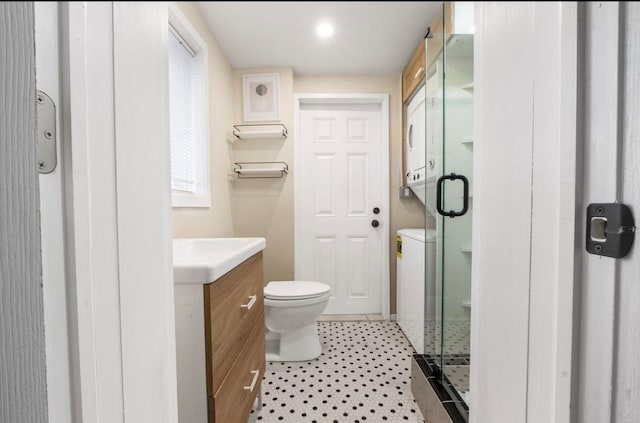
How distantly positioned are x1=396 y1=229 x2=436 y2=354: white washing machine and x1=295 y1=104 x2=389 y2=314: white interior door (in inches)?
10.3

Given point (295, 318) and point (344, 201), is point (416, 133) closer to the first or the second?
point (344, 201)

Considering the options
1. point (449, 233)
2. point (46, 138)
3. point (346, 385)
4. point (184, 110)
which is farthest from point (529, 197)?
point (346, 385)

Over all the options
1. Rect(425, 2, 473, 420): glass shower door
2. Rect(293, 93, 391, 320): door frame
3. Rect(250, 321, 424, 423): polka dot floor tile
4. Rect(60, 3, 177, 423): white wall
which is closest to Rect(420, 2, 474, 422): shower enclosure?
Rect(425, 2, 473, 420): glass shower door

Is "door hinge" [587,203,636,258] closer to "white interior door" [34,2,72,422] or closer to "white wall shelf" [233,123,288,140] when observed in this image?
"white interior door" [34,2,72,422]

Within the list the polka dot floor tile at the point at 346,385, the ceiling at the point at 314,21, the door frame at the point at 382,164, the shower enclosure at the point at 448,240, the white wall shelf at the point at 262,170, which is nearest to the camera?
the ceiling at the point at 314,21

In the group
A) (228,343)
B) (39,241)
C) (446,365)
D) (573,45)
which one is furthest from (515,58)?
(446,365)

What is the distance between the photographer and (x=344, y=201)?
91.4 inches

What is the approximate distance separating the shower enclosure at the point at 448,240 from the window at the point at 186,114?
642 mm

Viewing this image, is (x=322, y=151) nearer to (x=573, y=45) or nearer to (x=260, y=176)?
(x=260, y=176)

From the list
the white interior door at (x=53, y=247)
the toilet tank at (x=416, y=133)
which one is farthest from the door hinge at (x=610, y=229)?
the toilet tank at (x=416, y=133)

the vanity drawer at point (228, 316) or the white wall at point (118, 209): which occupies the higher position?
the white wall at point (118, 209)

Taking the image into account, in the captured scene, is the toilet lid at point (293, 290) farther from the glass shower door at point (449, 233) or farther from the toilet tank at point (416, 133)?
the toilet tank at point (416, 133)

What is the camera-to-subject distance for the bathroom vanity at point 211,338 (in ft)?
2.10

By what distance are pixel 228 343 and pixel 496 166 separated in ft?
2.60
